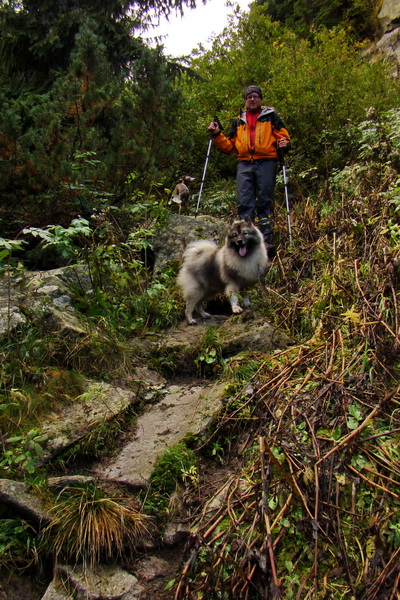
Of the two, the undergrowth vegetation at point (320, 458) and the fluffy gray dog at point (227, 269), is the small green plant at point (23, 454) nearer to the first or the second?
the undergrowth vegetation at point (320, 458)

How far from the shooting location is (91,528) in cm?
244

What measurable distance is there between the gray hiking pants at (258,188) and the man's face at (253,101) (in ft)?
2.25

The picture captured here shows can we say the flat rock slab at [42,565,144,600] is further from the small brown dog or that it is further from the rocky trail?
the small brown dog

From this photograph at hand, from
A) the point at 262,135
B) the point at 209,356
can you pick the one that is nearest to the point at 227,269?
the point at 209,356

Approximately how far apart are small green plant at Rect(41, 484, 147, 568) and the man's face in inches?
201

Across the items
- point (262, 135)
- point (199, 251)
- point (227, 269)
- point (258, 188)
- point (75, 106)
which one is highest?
point (75, 106)

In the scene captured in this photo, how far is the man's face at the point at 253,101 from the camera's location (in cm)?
585

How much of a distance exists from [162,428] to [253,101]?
14.7ft

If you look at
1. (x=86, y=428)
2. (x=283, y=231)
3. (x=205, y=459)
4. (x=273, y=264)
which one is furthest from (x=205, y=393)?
(x=283, y=231)

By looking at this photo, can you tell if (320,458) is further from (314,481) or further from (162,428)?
(162,428)

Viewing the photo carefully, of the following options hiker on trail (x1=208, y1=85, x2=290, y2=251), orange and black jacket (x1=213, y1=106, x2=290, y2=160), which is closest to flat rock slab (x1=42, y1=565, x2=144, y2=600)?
hiker on trail (x1=208, y1=85, x2=290, y2=251)

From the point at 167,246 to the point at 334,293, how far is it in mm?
2941

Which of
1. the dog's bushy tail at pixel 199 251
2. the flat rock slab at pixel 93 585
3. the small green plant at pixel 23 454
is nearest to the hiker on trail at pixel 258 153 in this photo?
the dog's bushy tail at pixel 199 251

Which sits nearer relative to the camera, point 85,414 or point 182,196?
point 85,414
